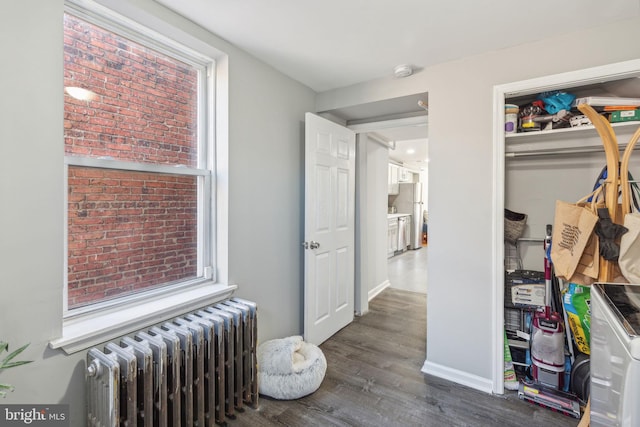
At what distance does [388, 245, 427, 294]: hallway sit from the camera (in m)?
4.73

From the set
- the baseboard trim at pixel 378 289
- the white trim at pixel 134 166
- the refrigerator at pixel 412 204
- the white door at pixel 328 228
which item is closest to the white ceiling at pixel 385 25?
the white door at pixel 328 228

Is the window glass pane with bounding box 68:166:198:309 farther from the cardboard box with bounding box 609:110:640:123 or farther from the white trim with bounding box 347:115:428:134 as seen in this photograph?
the cardboard box with bounding box 609:110:640:123

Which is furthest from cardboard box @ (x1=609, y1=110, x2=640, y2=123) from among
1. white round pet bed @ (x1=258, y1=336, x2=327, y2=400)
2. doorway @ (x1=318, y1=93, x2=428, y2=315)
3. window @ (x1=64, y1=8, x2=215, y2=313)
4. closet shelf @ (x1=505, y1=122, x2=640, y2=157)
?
window @ (x1=64, y1=8, x2=215, y2=313)

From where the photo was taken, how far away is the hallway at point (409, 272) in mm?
4727

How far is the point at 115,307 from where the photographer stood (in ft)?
5.38

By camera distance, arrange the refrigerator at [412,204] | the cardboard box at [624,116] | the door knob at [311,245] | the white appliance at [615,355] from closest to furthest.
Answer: the white appliance at [615,355]
the cardboard box at [624,116]
the door knob at [311,245]
the refrigerator at [412,204]

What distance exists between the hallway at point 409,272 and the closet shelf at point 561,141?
2742 mm

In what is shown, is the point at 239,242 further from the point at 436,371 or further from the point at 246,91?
the point at 436,371

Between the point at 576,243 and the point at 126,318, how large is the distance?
7.43 feet

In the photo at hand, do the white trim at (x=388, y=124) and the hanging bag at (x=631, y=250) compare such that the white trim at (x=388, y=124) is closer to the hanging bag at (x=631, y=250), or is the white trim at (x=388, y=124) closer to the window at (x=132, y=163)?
the window at (x=132, y=163)

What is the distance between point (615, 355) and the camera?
0.85 meters

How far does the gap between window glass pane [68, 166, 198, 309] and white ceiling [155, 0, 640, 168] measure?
101cm

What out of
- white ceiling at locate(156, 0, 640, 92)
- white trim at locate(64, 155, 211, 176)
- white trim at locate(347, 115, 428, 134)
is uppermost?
white ceiling at locate(156, 0, 640, 92)

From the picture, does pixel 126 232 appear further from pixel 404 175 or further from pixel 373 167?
pixel 404 175
